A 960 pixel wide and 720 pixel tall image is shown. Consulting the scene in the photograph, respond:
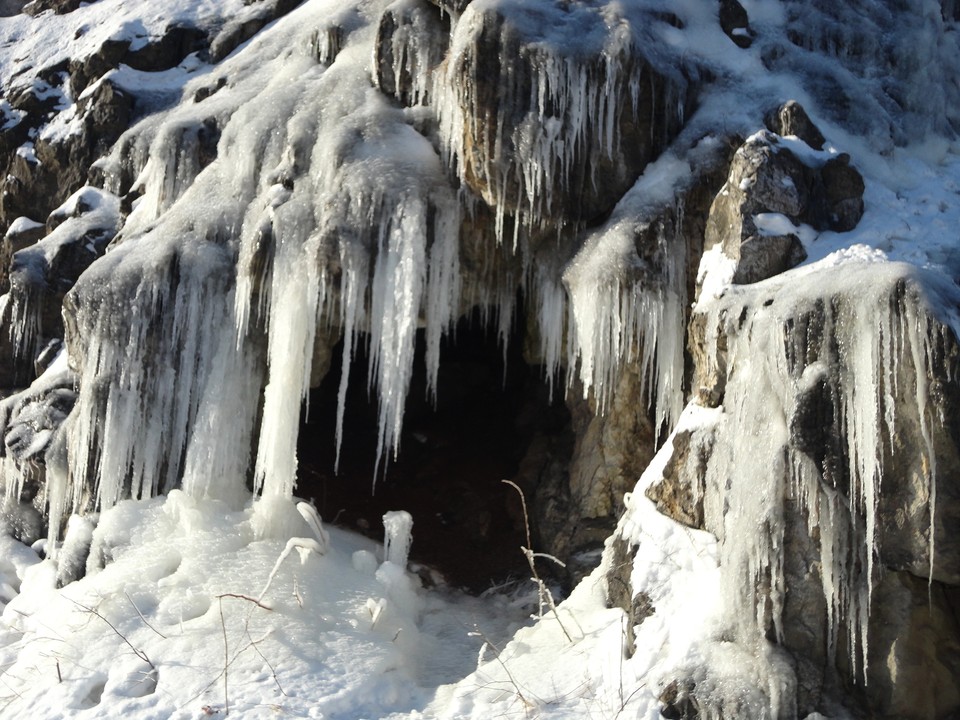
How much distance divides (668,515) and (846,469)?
5.14 ft

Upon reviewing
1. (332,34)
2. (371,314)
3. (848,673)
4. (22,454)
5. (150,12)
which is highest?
(150,12)

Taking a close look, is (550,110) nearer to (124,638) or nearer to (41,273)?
(124,638)

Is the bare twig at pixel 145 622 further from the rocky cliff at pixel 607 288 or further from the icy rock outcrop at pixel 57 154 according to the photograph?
the icy rock outcrop at pixel 57 154

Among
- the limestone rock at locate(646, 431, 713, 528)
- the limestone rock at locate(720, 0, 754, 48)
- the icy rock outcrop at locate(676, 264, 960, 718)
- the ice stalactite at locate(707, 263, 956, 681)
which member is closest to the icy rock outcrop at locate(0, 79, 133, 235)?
the limestone rock at locate(720, 0, 754, 48)

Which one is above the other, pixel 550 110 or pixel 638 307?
pixel 550 110

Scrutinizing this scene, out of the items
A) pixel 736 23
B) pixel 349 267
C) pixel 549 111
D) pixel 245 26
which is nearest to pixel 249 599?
pixel 349 267

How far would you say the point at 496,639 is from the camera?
8.95 metres

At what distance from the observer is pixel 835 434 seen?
656cm

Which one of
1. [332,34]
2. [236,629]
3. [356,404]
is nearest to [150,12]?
[332,34]

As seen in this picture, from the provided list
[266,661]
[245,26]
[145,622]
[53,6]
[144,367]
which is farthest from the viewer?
[53,6]

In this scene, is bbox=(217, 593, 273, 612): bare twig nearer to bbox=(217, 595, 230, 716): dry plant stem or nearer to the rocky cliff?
bbox=(217, 595, 230, 716): dry plant stem

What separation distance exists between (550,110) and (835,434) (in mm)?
4035

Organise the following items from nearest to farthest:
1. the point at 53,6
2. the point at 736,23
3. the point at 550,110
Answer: the point at 550,110, the point at 736,23, the point at 53,6

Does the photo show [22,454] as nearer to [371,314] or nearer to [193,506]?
[193,506]
